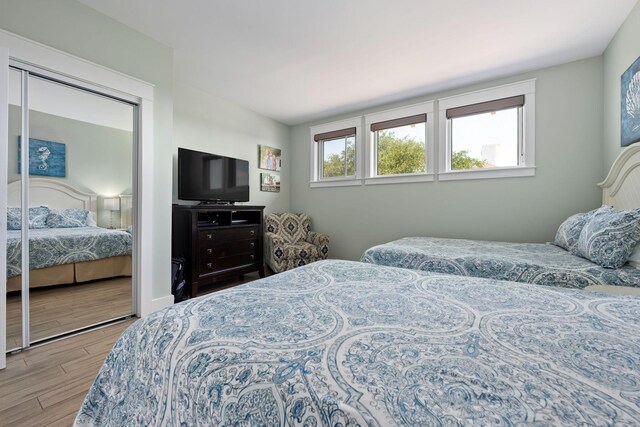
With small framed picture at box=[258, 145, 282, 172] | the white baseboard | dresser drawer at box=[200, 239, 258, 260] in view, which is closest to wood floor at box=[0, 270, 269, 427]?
the white baseboard

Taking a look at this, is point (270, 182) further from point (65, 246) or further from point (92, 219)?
point (65, 246)

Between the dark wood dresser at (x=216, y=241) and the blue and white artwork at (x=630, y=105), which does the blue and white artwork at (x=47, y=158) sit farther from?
the blue and white artwork at (x=630, y=105)

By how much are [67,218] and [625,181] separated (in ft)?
14.0

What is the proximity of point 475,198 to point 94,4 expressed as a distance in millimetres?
3945

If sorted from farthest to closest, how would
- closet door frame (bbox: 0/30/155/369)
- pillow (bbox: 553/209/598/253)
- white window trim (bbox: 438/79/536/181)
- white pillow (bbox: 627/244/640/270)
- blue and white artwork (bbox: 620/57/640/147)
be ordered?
white window trim (bbox: 438/79/536/181) → pillow (bbox: 553/209/598/253) → blue and white artwork (bbox: 620/57/640/147) → closet door frame (bbox: 0/30/155/369) → white pillow (bbox: 627/244/640/270)

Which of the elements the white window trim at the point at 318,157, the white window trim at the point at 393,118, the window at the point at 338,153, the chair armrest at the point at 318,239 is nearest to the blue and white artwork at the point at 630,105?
the white window trim at the point at 393,118

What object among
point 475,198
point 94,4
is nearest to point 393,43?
point 475,198

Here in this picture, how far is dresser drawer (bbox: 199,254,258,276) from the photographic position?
315 cm

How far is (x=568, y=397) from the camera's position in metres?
0.47

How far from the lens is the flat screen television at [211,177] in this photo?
321cm

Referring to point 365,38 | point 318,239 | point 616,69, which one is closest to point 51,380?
point 318,239

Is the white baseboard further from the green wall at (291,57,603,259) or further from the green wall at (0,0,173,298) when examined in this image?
the green wall at (291,57,603,259)

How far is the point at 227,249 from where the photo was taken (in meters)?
3.41

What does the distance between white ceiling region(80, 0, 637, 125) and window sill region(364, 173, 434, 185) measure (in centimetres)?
105
